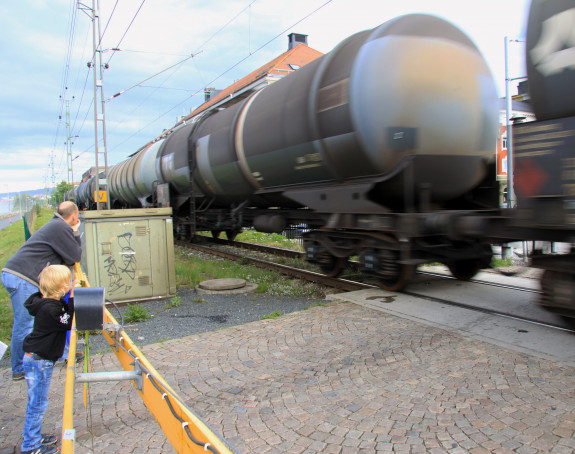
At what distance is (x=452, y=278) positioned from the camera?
7.42m

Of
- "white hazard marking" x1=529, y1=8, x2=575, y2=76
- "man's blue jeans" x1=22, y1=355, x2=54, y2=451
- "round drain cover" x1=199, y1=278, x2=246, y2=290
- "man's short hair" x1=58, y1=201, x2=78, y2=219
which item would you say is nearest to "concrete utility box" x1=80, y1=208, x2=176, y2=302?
"round drain cover" x1=199, y1=278, x2=246, y2=290

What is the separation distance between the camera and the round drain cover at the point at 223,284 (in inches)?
302

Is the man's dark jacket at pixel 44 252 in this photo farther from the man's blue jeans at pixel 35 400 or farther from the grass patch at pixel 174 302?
the grass patch at pixel 174 302

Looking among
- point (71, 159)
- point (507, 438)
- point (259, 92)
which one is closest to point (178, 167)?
point (259, 92)

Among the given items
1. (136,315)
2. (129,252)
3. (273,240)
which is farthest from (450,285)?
(273,240)

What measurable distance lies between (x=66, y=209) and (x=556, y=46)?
182 inches

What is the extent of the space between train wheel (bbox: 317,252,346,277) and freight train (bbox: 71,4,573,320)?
2 centimetres

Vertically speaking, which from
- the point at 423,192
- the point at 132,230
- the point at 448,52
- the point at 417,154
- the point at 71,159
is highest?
the point at 71,159

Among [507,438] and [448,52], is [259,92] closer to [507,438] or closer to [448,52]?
[448,52]

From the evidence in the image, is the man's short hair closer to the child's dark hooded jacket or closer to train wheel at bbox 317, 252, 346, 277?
the child's dark hooded jacket

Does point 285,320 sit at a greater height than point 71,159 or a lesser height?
lesser

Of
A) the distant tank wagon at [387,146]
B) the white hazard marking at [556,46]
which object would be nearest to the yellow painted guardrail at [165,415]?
the white hazard marking at [556,46]

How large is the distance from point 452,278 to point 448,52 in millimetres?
3853

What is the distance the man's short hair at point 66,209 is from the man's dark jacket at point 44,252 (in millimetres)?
85
